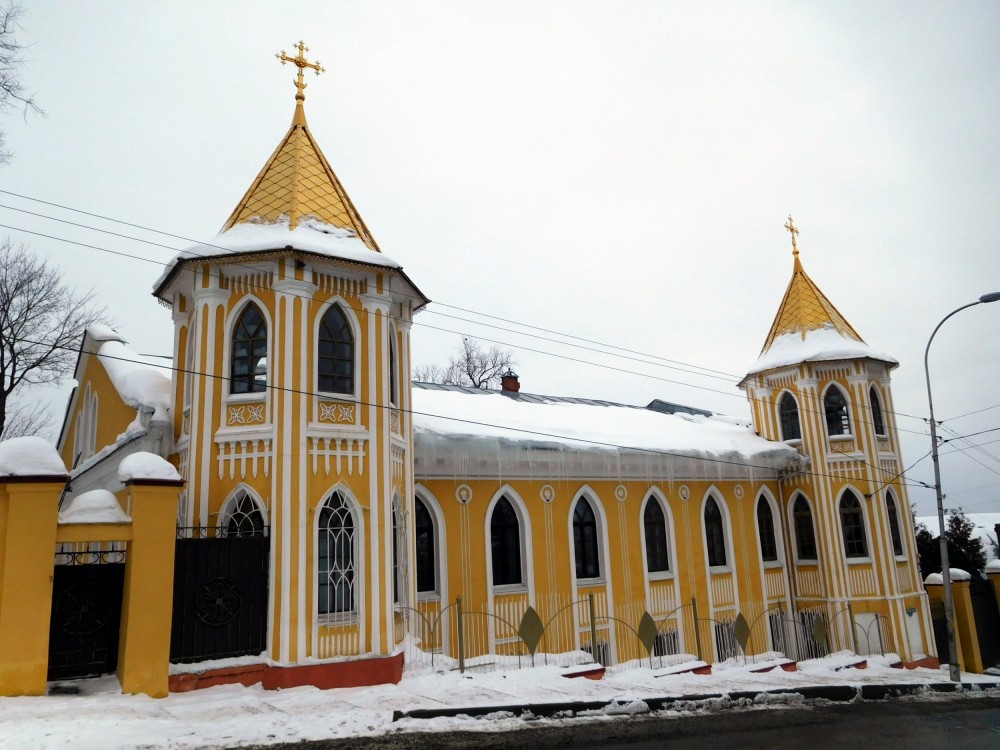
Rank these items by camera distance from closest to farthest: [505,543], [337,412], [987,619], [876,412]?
[337,412]
[505,543]
[876,412]
[987,619]

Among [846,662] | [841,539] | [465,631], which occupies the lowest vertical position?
[846,662]

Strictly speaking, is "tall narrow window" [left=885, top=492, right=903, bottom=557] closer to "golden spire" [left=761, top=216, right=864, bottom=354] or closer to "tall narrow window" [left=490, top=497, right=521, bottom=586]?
"golden spire" [left=761, top=216, right=864, bottom=354]

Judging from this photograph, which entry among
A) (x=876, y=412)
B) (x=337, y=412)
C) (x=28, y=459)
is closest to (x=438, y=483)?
(x=337, y=412)

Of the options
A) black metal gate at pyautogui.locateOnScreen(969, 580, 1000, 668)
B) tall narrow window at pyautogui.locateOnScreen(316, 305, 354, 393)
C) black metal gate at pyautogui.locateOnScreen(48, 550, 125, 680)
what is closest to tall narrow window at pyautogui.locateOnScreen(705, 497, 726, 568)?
black metal gate at pyautogui.locateOnScreen(969, 580, 1000, 668)

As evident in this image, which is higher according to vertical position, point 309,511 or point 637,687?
point 309,511

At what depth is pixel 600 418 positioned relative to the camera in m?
19.2

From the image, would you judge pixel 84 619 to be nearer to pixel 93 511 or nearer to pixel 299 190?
pixel 93 511

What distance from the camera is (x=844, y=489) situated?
62.1 ft

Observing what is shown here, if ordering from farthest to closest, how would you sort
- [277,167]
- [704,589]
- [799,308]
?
[799,308]
[704,589]
[277,167]

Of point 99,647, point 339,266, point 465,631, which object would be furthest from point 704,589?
point 99,647

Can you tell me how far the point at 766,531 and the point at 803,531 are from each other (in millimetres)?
947

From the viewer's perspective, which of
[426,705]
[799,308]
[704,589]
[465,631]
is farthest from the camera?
[799,308]

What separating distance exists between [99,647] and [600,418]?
12801 millimetres

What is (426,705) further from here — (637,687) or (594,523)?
(594,523)
